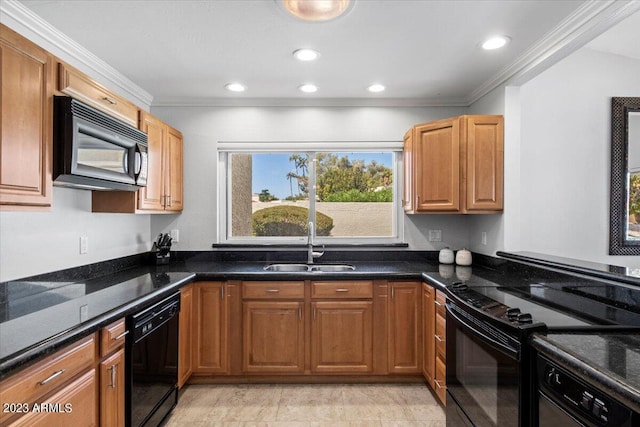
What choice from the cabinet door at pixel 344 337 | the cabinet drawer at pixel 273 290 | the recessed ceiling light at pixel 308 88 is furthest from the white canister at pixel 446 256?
the recessed ceiling light at pixel 308 88

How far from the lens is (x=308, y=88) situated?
3068mm

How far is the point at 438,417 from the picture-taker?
2393 millimetres

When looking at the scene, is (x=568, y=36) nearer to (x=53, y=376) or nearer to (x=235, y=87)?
(x=235, y=87)

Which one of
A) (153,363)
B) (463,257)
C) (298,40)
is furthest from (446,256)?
(153,363)

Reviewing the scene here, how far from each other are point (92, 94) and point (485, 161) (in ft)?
8.73

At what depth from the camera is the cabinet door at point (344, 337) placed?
9.17ft

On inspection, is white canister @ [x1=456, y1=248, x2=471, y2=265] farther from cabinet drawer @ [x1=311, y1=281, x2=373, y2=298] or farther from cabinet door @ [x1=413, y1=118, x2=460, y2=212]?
cabinet drawer @ [x1=311, y1=281, x2=373, y2=298]

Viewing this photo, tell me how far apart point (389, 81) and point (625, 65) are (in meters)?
1.84

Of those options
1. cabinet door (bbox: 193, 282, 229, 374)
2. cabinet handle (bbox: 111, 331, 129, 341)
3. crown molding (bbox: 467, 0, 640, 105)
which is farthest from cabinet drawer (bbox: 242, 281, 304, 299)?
crown molding (bbox: 467, 0, 640, 105)

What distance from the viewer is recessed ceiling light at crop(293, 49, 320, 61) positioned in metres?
2.34

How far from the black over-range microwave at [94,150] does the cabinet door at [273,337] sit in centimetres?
128

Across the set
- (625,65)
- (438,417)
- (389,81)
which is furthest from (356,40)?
(438,417)

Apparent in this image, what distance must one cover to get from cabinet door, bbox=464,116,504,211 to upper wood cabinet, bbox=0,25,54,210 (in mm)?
2662

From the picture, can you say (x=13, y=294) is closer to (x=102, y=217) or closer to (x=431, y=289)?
(x=102, y=217)
